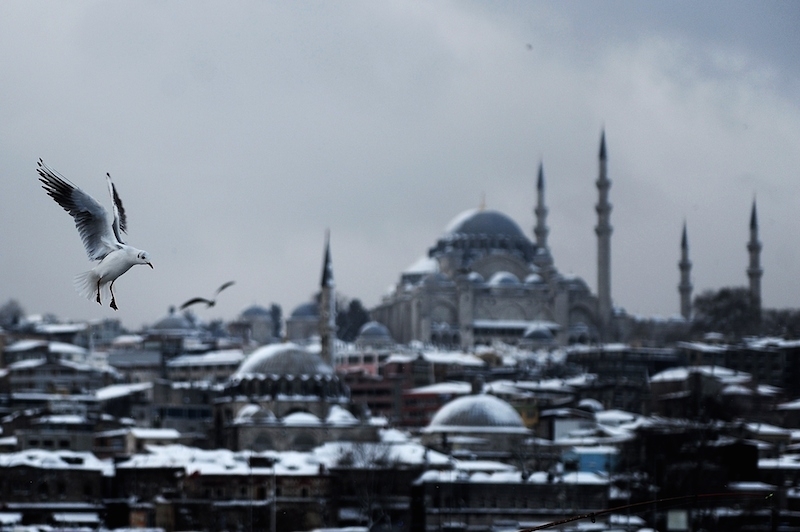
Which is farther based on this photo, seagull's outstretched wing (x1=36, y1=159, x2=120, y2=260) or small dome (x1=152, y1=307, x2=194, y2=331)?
small dome (x1=152, y1=307, x2=194, y2=331)

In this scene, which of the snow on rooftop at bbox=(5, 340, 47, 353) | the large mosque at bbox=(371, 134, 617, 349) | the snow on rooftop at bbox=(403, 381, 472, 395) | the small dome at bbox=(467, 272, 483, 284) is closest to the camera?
the snow on rooftop at bbox=(403, 381, 472, 395)

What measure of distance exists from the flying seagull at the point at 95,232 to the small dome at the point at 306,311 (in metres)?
87.6

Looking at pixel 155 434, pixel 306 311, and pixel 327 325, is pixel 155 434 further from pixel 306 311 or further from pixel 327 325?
pixel 306 311

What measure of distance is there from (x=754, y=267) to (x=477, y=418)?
33706mm

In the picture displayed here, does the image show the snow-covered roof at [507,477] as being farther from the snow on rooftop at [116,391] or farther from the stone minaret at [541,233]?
the stone minaret at [541,233]

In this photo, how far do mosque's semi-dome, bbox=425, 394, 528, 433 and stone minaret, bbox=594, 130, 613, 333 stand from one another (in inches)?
1163

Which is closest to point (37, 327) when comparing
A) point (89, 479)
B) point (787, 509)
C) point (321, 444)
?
point (321, 444)

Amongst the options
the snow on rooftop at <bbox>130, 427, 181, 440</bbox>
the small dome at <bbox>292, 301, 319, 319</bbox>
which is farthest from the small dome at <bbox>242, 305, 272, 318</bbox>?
the snow on rooftop at <bbox>130, 427, 181, 440</bbox>

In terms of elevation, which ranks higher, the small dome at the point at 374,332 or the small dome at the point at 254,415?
the small dome at the point at 374,332

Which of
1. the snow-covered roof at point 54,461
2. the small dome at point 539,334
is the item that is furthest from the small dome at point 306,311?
the snow-covered roof at point 54,461

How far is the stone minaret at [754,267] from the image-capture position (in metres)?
83.2

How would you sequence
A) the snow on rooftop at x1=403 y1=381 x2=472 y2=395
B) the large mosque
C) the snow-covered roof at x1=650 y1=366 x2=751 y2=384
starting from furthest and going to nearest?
1. the large mosque
2. the snow-covered roof at x1=650 y1=366 x2=751 y2=384
3. the snow on rooftop at x1=403 y1=381 x2=472 y2=395

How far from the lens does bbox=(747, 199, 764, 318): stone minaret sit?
8319cm

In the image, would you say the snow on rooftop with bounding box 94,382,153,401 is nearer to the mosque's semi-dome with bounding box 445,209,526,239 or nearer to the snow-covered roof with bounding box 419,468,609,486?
the snow-covered roof with bounding box 419,468,609,486
